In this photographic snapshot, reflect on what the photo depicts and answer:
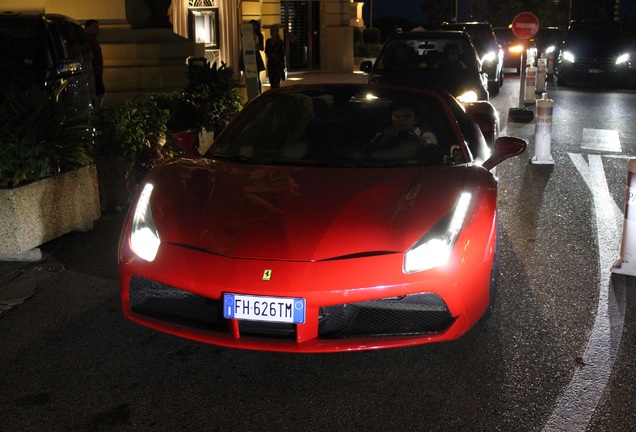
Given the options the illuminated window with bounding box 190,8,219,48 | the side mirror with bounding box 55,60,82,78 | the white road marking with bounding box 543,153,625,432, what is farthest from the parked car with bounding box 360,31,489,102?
the illuminated window with bounding box 190,8,219,48

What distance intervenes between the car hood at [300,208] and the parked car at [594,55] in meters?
23.0

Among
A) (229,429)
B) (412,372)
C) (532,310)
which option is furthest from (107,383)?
(532,310)

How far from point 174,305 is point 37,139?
344 cm

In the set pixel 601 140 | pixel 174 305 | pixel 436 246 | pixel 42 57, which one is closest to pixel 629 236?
pixel 436 246

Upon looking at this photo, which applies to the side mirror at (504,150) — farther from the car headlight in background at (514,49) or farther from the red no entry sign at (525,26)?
the car headlight in background at (514,49)

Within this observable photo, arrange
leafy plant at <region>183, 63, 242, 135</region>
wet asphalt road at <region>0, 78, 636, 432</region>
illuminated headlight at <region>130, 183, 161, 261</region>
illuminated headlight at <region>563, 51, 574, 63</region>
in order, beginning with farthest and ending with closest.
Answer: illuminated headlight at <region>563, 51, 574, 63</region> → leafy plant at <region>183, 63, 242, 135</region> → illuminated headlight at <region>130, 183, 161, 261</region> → wet asphalt road at <region>0, 78, 636, 432</region>

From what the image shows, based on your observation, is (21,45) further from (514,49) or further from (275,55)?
(514,49)

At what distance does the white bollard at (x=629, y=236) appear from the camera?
6.18 m

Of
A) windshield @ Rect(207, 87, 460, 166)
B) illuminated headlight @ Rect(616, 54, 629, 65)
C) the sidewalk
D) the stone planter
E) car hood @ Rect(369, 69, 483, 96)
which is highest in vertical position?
windshield @ Rect(207, 87, 460, 166)

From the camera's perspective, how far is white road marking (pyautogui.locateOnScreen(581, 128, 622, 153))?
12.9 metres

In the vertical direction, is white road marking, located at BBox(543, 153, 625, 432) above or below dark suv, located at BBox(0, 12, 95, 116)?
below

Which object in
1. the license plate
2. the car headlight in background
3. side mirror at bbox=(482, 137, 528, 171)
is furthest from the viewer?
the car headlight in background

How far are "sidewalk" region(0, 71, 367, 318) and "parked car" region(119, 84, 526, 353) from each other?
142 centimetres

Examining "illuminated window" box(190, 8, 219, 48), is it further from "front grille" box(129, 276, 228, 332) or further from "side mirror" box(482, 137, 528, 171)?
"front grille" box(129, 276, 228, 332)
